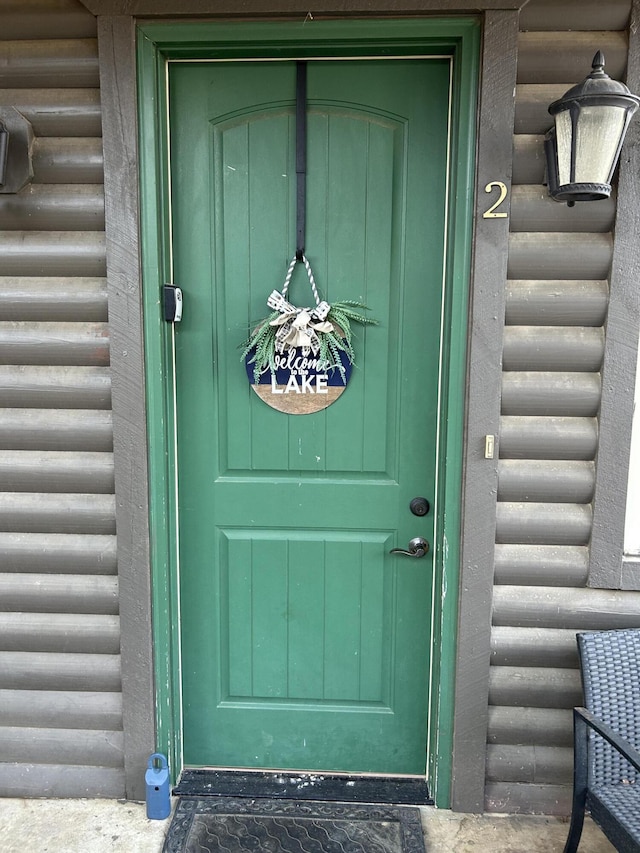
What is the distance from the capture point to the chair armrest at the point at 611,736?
176 cm

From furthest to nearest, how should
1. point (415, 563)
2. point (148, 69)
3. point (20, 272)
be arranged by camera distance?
point (415, 563), point (20, 272), point (148, 69)

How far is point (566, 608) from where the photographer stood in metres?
2.26

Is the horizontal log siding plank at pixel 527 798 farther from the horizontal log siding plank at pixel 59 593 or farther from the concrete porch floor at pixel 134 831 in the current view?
the horizontal log siding plank at pixel 59 593

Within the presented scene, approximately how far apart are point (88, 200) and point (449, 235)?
1.29 metres

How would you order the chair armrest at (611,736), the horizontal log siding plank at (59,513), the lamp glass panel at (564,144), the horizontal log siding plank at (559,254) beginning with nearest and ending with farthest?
the chair armrest at (611,736)
the lamp glass panel at (564,144)
the horizontal log siding plank at (559,254)
the horizontal log siding plank at (59,513)

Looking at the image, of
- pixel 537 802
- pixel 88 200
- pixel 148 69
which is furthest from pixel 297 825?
pixel 148 69

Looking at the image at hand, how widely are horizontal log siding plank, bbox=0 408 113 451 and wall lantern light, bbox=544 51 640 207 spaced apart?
A: 177cm

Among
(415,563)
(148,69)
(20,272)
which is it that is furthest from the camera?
(415,563)

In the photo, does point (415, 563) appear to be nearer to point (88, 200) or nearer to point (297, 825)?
point (297, 825)

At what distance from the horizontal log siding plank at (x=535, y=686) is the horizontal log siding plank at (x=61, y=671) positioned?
1447mm

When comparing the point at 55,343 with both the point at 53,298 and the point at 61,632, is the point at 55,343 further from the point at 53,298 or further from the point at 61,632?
the point at 61,632

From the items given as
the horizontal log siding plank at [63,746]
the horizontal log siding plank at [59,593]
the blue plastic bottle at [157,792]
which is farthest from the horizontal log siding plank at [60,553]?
the blue plastic bottle at [157,792]

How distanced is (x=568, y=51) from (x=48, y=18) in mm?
1749

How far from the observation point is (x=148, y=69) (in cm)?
209
